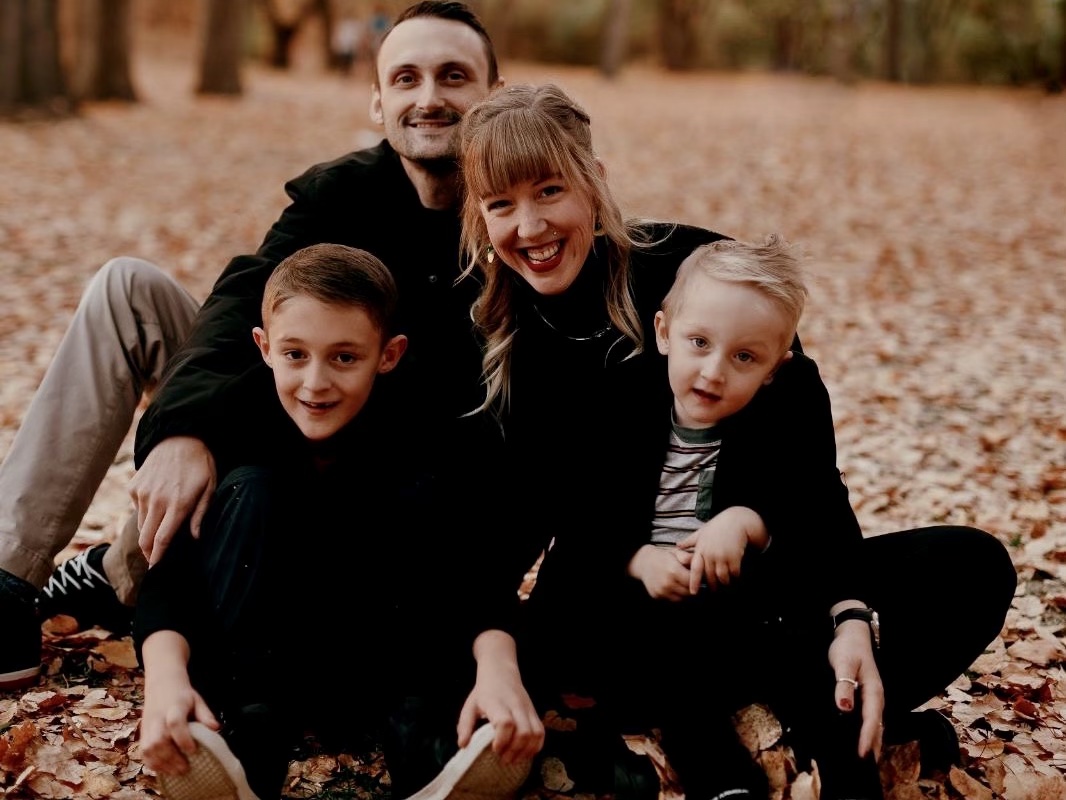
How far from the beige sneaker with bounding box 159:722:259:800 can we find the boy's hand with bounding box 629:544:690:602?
950 millimetres

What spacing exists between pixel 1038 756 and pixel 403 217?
7.62 feet

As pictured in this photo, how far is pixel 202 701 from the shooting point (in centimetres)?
218

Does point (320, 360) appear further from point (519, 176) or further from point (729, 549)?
point (729, 549)

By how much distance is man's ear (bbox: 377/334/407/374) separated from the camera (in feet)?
8.79

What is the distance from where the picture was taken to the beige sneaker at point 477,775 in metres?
2.19

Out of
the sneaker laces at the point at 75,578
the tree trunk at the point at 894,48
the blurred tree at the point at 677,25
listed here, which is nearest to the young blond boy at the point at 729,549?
the sneaker laces at the point at 75,578

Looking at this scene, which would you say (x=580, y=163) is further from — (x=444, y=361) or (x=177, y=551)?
(x=177, y=551)

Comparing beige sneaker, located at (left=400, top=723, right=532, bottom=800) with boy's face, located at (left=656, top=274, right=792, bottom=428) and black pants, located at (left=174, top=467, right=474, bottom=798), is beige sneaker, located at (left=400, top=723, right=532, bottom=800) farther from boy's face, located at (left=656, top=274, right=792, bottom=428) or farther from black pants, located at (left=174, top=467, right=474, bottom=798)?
boy's face, located at (left=656, top=274, right=792, bottom=428)

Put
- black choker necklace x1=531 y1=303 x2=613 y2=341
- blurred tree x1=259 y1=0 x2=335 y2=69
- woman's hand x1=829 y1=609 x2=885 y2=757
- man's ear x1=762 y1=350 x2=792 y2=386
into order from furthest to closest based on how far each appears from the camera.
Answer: blurred tree x1=259 y1=0 x2=335 y2=69 < black choker necklace x1=531 y1=303 x2=613 y2=341 < man's ear x1=762 y1=350 x2=792 y2=386 < woman's hand x1=829 y1=609 x2=885 y2=757

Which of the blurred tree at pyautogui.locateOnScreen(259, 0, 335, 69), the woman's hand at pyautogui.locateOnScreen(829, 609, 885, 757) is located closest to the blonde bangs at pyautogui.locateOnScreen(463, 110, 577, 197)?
the woman's hand at pyautogui.locateOnScreen(829, 609, 885, 757)

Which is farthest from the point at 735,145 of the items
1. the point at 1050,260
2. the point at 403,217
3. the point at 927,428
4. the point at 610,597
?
the point at 610,597

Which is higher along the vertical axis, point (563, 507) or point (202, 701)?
point (563, 507)

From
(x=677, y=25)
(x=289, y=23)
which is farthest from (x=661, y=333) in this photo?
(x=677, y=25)

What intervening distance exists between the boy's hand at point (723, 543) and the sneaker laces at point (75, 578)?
1.74 metres
